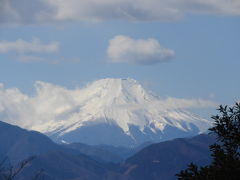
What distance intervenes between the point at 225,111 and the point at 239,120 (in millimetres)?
1584

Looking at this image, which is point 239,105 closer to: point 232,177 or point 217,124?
point 217,124

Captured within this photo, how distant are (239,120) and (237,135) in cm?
145

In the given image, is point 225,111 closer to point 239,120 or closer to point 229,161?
point 239,120

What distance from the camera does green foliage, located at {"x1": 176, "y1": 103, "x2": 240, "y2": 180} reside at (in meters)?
39.5

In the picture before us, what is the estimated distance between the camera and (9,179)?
37.3m

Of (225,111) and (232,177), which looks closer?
(232,177)

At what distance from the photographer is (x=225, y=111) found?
44156 millimetres

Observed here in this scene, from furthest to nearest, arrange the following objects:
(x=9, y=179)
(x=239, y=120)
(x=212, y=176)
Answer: (x=239, y=120) → (x=212, y=176) → (x=9, y=179)

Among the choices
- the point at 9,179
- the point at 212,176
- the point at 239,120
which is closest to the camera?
the point at 9,179

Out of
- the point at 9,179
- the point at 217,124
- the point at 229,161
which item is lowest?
the point at 9,179

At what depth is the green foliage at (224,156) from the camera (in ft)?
130

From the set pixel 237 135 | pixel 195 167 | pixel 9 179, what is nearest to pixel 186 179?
pixel 195 167

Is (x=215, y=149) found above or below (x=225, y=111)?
below

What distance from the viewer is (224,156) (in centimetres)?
4172
